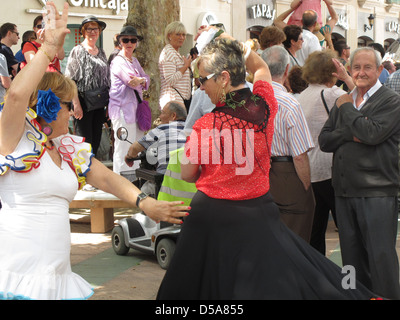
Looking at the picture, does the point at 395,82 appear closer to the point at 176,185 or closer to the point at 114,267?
the point at 176,185

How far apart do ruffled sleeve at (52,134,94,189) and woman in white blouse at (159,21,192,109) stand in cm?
575

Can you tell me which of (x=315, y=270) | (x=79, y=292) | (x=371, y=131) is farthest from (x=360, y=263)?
(x=79, y=292)

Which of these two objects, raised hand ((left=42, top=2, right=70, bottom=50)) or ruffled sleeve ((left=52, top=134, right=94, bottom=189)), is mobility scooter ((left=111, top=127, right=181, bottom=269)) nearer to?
ruffled sleeve ((left=52, top=134, right=94, bottom=189))

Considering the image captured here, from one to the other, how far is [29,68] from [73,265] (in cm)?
402

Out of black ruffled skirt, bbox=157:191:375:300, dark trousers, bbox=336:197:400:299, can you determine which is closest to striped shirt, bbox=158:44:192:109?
dark trousers, bbox=336:197:400:299

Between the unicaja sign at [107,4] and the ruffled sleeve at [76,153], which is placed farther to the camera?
the unicaja sign at [107,4]

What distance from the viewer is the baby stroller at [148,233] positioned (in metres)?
6.67

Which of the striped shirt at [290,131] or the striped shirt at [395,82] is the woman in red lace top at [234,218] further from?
the striped shirt at [395,82]

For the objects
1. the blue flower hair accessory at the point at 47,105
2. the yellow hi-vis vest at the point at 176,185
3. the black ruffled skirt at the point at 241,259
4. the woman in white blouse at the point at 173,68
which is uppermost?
the woman in white blouse at the point at 173,68

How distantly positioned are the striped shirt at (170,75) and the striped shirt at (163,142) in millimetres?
2344

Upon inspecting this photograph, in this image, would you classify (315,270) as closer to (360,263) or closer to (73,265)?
(360,263)

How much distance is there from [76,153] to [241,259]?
43.6 inches

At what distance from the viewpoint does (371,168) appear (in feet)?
17.2

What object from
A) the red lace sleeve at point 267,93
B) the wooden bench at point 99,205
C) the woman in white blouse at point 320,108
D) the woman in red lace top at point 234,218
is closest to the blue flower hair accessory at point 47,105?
the woman in red lace top at point 234,218
